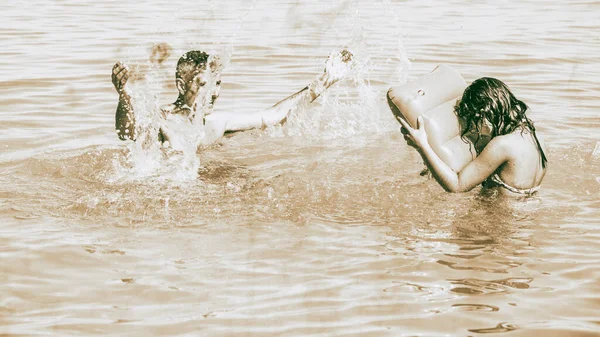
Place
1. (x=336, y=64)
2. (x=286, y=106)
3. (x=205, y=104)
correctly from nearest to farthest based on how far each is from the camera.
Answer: (x=205, y=104), (x=336, y=64), (x=286, y=106)

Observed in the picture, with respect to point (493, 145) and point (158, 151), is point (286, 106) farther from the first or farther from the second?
point (493, 145)

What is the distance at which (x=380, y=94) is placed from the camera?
9414 mm

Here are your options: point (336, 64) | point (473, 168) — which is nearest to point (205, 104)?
point (336, 64)

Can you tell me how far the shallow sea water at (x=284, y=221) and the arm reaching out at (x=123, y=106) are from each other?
1.08 ft

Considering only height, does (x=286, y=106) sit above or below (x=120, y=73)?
below

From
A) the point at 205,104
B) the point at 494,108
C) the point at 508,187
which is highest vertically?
the point at 494,108

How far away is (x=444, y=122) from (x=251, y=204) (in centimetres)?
143

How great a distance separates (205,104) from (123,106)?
803 mm

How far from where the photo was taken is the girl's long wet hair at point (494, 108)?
5.46 meters

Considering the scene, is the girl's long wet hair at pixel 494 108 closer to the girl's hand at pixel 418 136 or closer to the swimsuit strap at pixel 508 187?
the swimsuit strap at pixel 508 187

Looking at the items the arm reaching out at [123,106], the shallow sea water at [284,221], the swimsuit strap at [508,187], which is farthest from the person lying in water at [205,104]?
the swimsuit strap at [508,187]

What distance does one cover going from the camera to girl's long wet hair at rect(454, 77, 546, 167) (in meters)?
5.46

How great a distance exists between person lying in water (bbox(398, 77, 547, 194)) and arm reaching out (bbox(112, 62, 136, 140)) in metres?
1.77

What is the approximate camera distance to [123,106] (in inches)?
228
